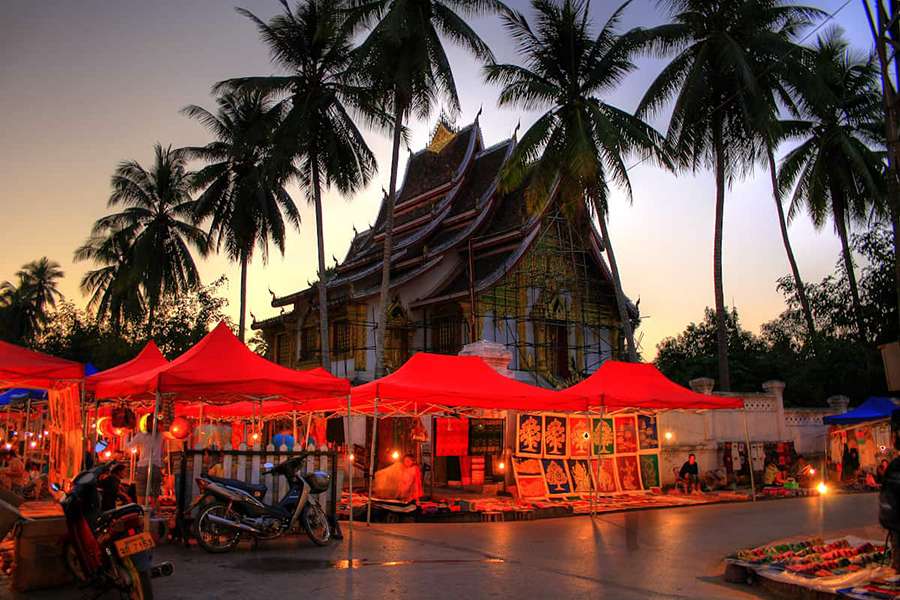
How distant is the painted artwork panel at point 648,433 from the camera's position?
17.2 metres

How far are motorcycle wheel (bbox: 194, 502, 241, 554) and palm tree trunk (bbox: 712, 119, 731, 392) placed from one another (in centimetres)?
1516

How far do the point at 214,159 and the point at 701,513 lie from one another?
22.1 meters

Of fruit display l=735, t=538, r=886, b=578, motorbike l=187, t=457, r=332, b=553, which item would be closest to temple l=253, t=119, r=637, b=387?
motorbike l=187, t=457, r=332, b=553

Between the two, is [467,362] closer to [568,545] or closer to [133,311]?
[568,545]

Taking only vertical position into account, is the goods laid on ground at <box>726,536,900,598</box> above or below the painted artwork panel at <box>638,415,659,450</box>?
below

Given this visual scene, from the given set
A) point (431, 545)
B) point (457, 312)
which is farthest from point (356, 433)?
point (431, 545)

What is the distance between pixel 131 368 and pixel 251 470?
230 inches

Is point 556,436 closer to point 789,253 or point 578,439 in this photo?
point 578,439

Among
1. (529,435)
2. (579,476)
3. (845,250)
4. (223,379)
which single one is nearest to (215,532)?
(223,379)

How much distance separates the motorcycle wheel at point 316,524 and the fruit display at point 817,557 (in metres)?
4.83

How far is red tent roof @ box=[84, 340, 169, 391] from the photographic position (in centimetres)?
1267

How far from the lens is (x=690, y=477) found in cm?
1714

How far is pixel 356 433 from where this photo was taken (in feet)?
70.2

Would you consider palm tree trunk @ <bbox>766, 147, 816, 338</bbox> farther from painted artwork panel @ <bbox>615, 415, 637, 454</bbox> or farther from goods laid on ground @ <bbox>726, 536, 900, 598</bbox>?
goods laid on ground @ <bbox>726, 536, 900, 598</bbox>
